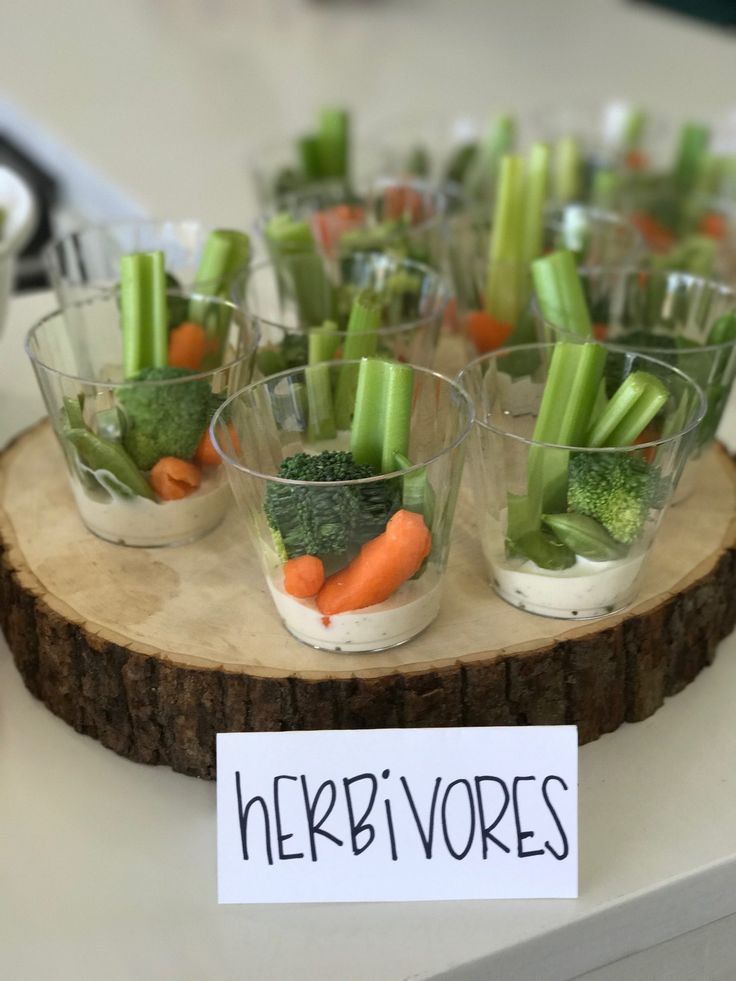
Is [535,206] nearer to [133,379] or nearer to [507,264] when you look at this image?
[507,264]

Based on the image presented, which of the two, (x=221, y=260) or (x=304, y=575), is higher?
(x=221, y=260)

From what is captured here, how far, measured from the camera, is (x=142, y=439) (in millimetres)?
930

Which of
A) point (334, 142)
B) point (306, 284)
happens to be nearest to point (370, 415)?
point (306, 284)

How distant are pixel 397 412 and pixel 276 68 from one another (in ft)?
6.22

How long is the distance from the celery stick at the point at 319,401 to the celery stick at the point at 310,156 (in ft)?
2.51

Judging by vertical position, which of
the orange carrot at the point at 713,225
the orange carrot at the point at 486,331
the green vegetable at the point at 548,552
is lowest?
the green vegetable at the point at 548,552

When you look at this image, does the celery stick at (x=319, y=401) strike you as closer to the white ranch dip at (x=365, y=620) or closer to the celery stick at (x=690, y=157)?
the white ranch dip at (x=365, y=620)

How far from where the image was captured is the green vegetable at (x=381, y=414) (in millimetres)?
847

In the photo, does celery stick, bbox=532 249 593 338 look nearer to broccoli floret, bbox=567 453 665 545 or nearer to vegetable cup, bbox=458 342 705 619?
vegetable cup, bbox=458 342 705 619

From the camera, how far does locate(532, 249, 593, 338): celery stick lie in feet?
3.38

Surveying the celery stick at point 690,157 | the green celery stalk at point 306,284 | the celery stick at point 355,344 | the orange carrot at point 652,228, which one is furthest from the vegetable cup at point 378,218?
the celery stick at point 690,157

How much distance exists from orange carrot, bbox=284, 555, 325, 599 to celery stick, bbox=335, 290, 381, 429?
130mm

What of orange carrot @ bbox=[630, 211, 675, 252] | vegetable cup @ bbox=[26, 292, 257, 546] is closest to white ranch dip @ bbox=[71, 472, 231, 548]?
vegetable cup @ bbox=[26, 292, 257, 546]

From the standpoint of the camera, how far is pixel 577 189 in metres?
1.65
